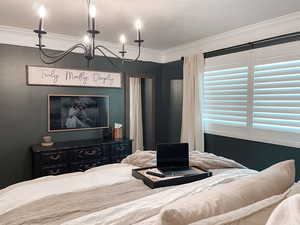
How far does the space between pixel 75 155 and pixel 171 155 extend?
2.01 metres

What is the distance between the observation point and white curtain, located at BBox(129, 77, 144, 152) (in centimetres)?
548

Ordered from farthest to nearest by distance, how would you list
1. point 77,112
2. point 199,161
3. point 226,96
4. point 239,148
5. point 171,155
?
point 77,112, point 226,96, point 239,148, point 199,161, point 171,155

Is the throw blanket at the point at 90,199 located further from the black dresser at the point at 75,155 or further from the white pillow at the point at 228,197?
the black dresser at the point at 75,155

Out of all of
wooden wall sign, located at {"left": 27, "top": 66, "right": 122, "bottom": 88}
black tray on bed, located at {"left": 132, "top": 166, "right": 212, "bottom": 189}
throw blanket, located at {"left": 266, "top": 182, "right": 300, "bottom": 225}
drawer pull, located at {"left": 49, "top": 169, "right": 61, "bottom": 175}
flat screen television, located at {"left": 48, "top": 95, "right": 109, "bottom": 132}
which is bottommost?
drawer pull, located at {"left": 49, "top": 169, "right": 61, "bottom": 175}

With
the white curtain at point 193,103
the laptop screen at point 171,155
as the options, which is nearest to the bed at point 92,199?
the laptop screen at point 171,155

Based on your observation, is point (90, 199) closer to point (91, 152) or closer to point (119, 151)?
point (91, 152)

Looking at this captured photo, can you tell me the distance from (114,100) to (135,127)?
1.44 m

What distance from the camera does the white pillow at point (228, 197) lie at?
882 millimetres

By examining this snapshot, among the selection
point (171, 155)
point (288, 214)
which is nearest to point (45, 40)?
point (171, 155)

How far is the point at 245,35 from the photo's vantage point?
3295mm

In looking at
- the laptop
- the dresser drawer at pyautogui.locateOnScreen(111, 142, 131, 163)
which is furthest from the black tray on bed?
the dresser drawer at pyautogui.locateOnScreen(111, 142, 131, 163)

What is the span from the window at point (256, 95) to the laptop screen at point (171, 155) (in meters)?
1.62

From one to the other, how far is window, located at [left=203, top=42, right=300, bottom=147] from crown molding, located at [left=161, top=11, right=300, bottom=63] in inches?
7.5

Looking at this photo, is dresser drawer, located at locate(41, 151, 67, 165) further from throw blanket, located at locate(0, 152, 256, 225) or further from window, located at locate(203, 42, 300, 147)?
window, located at locate(203, 42, 300, 147)
